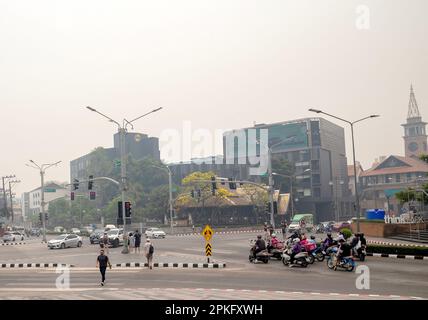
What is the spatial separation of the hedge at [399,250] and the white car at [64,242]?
25.9m

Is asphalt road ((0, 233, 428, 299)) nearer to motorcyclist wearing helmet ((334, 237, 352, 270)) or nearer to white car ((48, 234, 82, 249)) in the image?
motorcyclist wearing helmet ((334, 237, 352, 270))

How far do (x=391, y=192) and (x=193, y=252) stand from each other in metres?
72.5

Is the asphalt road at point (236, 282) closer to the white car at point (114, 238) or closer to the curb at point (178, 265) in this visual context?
the curb at point (178, 265)

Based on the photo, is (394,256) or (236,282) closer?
(236,282)

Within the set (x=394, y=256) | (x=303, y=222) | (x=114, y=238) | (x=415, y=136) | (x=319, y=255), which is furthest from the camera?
(x=415, y=136)

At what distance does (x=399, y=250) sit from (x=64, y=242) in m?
27.8

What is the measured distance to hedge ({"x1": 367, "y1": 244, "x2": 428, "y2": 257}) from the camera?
26.9 metres

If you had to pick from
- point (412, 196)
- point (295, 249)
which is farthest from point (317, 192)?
point (295, 249)

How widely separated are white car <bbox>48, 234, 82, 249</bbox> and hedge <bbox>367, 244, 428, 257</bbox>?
25.9 metres

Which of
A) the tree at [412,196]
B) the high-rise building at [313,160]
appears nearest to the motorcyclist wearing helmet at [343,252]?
the tree at [412,196]

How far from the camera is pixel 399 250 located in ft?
91.5

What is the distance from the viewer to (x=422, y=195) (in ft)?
132

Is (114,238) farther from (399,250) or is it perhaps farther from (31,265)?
(399,250)

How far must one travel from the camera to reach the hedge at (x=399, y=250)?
26906 millimetres
